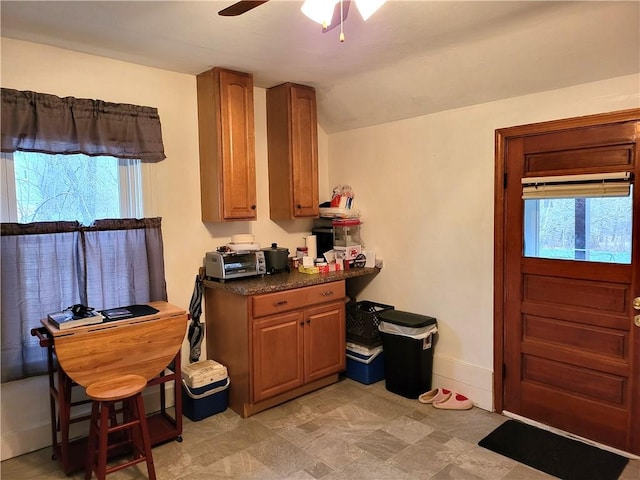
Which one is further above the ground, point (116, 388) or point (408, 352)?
point (116, 388)

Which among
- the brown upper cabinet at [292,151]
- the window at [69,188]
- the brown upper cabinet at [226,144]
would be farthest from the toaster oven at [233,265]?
the window at [69,188]

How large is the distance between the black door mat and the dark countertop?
152 centimetres

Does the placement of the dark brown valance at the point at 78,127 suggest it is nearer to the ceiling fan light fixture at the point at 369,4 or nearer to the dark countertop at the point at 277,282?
the dark countertop at the point at 277,282

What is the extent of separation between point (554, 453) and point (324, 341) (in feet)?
5.50

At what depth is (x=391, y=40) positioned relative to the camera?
2.71 metres

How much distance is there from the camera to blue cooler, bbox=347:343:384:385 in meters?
3.73

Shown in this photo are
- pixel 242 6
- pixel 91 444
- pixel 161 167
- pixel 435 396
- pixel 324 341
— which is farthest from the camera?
pixel 324 341

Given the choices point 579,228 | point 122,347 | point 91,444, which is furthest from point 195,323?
point 579,228

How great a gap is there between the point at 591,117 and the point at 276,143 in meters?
2.24

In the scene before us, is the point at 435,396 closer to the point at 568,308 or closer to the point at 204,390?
the point at 568,308

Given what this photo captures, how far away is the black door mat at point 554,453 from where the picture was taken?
8.23 feet

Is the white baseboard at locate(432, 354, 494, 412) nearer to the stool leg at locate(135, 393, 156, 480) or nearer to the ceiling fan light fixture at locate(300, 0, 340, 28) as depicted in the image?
the stool leg at locate(135, 393, 156, 480)

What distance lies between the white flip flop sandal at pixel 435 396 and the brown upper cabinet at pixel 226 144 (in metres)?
1.87

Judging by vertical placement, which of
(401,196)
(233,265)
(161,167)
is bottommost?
(233,265)
